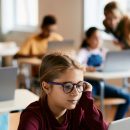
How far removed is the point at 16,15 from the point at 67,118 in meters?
5.78

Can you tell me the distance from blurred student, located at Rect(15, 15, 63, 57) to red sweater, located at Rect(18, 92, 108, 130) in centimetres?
288

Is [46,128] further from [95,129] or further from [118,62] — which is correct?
[118,62]

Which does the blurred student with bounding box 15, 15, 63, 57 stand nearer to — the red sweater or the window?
the window

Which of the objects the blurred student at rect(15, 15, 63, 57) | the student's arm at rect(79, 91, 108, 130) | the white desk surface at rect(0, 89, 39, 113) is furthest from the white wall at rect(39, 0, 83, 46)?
the student's arm at rect(79, 91, 108, 130)

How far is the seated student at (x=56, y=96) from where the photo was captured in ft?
4.55

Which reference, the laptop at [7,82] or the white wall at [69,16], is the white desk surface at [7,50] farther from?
Result: the laptop at [7,82]

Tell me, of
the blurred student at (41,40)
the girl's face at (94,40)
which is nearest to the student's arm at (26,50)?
the blurred student at (41,40)

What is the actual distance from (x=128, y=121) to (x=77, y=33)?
4164 millimetres

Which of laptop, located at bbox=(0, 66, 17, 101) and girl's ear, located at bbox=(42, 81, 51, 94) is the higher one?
girl's ear, located at bbox=(42, 81, 51, 94)

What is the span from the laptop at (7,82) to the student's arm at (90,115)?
0.60 m

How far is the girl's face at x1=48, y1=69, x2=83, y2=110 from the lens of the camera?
1.39m

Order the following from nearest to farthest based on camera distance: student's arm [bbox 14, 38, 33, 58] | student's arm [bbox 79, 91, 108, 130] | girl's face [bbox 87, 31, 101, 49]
Answer: student's arm [bbox 79, 91, 108, 130]
girl's face [bbox 87, 31, 101, 49]
student's arm [bbox 14, 38, 33, 58]

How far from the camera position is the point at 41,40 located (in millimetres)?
4668

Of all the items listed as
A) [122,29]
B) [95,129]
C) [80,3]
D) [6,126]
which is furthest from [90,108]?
[80,3]
